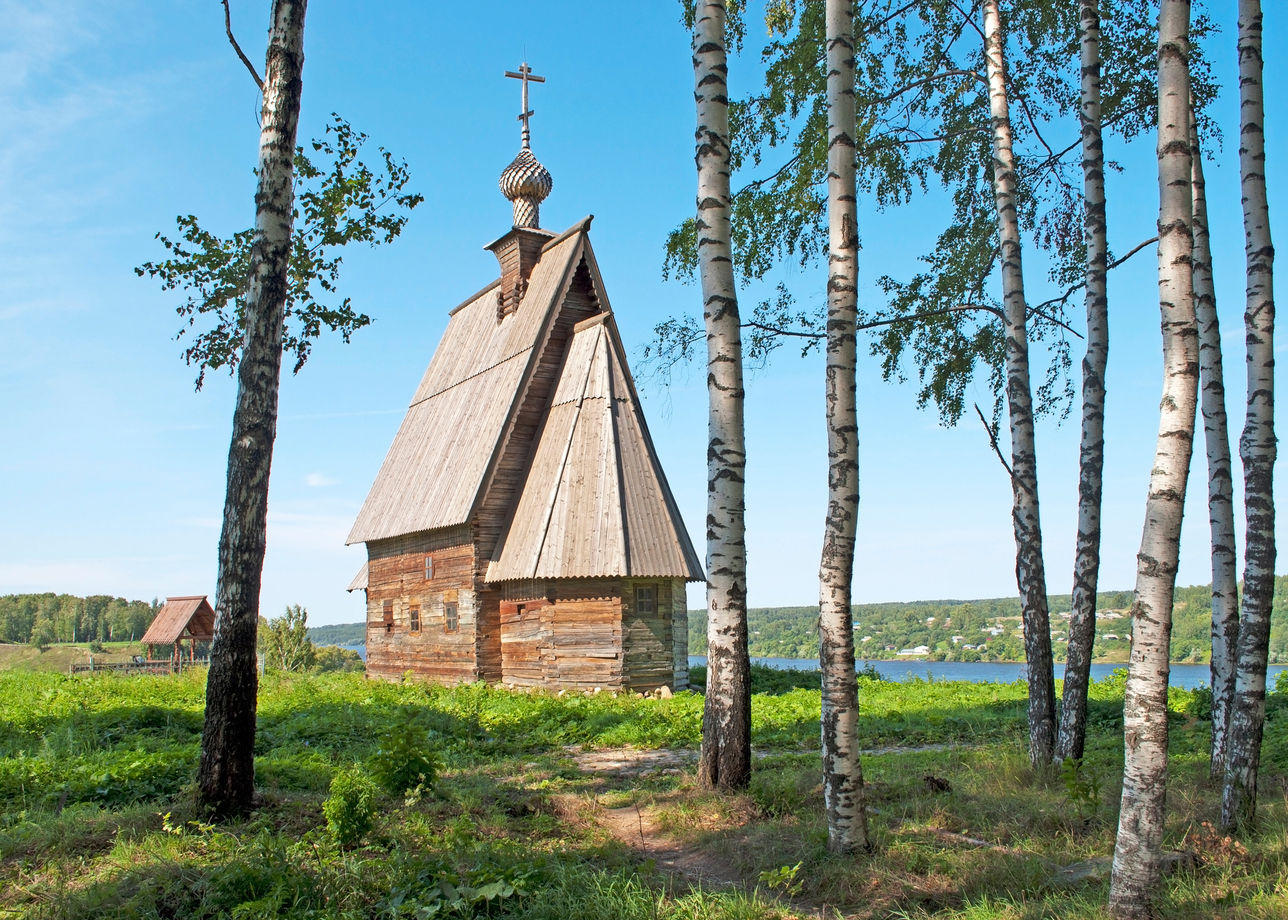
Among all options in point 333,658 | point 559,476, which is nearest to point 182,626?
point 333,658

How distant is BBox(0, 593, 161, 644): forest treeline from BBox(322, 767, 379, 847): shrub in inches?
3468

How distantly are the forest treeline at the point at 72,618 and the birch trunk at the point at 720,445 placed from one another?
8789 centimetres

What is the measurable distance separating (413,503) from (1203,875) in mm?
20598

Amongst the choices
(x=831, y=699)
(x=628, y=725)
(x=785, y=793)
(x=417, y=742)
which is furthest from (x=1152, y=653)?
(x=628, y=725)

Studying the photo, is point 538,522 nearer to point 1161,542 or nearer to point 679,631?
point 679,631

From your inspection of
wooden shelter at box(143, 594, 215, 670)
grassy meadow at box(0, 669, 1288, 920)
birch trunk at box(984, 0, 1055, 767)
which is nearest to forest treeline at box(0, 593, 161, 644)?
wooden shelter at box(143, 594, 215, 670)

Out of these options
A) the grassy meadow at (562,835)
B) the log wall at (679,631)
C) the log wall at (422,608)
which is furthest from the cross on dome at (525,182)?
the grassy meadow at (562,835)

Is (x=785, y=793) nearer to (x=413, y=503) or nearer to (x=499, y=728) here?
(x=499, y=728)

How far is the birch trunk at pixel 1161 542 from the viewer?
5.17m

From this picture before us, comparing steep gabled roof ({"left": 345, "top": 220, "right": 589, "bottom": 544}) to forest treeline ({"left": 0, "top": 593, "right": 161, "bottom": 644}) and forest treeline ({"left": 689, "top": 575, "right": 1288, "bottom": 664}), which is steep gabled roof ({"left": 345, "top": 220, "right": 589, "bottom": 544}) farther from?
forest treeline ({"left": 0, "top": 593, "right": 161, "bottom": 644})

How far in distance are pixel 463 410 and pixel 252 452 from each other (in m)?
16.6

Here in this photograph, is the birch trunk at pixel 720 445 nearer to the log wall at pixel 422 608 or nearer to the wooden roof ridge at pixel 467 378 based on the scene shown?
the log wall at pixel 422 608

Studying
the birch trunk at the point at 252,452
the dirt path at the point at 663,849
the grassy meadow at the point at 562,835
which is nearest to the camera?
the grassy meadow at the point at 562,835

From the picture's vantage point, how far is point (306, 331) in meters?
10.6
